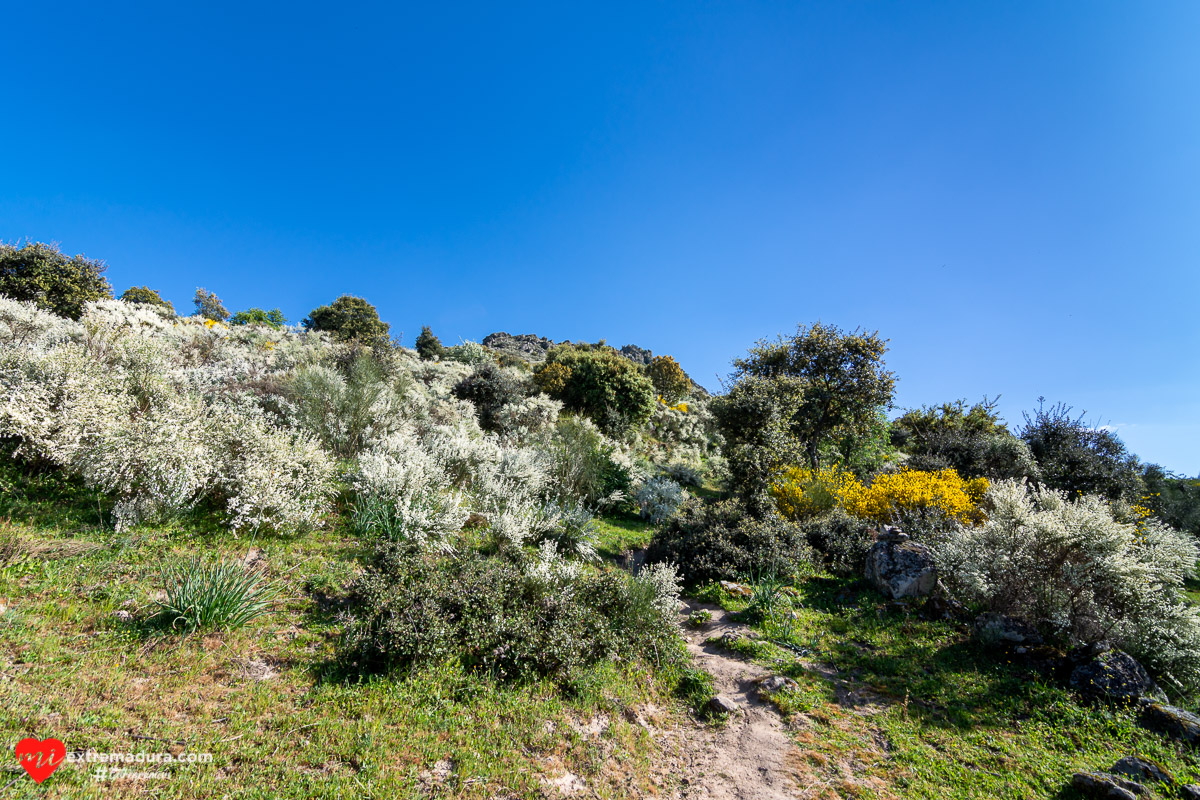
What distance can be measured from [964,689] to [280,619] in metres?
7.84

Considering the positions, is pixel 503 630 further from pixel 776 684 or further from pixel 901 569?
pixel 901 569

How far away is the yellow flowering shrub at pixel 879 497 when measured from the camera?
10.1 metres

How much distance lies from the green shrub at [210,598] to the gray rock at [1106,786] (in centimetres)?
767

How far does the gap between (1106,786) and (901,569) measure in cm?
413

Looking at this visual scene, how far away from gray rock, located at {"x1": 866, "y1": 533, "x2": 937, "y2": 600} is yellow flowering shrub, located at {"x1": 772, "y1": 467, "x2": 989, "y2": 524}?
8.49ft

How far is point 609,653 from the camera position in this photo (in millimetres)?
5082

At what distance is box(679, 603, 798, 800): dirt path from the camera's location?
370 cm

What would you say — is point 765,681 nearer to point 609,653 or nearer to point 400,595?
point 609,653

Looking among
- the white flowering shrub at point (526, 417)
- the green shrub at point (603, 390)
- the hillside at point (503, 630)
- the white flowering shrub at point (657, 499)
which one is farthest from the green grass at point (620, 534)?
the green shrub at point (603, 390)

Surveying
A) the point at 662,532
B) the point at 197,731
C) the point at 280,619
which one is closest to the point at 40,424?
the point at 280,619

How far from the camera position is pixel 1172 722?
420 cm

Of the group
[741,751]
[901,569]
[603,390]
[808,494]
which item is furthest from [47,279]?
[901,569]

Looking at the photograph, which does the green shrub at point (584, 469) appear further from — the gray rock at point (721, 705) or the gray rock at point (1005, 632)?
the gray rock at point (1005, 632)

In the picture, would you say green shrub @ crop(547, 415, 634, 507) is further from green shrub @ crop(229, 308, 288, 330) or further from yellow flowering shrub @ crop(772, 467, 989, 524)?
green shrub @ crop(229, 308, 288, 330)
